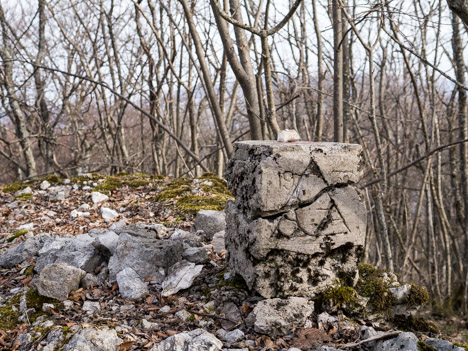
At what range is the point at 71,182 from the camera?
232 inches

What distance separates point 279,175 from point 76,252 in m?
1.84

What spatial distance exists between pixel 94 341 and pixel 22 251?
1843 mm

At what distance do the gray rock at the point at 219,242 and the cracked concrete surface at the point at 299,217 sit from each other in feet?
2.78

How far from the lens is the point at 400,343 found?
223 centimetres

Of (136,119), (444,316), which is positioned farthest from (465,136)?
(136,119)

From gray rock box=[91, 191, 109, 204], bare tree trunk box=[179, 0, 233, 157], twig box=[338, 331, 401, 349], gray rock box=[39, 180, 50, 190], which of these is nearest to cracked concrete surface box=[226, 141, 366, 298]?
twig box=[338, 331, 401, 349]

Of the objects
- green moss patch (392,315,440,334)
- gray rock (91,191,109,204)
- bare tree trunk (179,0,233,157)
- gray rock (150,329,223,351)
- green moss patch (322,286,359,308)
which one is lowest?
green moss patch (392,315,440,334)

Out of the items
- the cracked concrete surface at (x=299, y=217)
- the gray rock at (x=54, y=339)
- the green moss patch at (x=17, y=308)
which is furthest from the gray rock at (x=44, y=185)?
the cracked concrete surface at (x=299, y=217)

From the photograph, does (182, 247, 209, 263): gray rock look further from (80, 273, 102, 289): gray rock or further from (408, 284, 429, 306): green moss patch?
(408, 284, 429, 306): green moss patch

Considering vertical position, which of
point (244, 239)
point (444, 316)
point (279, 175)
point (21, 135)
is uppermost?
point (21, 135)

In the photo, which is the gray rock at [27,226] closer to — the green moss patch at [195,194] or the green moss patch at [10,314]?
the green moss patch at [195,194]

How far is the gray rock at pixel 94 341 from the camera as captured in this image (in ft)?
7.38

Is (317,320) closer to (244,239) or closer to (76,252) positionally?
(244,239)

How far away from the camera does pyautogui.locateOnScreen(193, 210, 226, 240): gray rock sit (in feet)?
13.0
